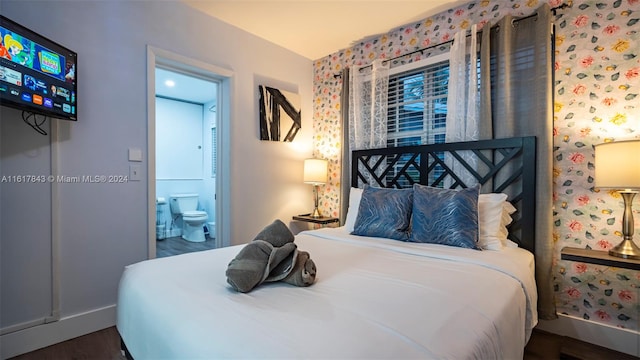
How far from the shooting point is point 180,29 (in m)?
2.61

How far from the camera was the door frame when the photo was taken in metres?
2.45

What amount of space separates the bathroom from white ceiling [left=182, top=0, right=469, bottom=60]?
6.29 feet

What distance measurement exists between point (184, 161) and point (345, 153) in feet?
11.3

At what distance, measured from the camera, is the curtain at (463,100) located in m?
2.40

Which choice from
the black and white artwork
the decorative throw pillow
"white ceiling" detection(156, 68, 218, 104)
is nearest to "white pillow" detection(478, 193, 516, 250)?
the decorative throw pillow

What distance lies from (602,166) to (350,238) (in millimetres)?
1593

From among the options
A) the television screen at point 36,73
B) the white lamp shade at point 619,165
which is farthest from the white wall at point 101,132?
the white lamp shade at point 619,165

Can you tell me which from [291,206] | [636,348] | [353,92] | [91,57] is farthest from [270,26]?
[636,348]

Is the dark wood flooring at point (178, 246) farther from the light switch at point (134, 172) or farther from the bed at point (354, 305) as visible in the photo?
the bed at point (354, 305)

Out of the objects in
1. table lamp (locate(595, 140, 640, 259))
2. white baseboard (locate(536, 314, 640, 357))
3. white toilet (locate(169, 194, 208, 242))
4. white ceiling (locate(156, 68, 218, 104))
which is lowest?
white baseboard (locate(536, 314, 640, 357))

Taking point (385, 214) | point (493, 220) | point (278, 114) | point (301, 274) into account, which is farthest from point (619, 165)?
point (278, 114)

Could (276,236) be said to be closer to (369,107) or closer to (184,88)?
(369,107)

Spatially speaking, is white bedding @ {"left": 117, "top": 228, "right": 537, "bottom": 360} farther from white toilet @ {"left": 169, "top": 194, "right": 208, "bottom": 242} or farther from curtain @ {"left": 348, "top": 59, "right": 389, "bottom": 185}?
white toilet @ {"left": 169, "top": 194, "right": 208, "bottom": 242}

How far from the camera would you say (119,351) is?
1902mm
